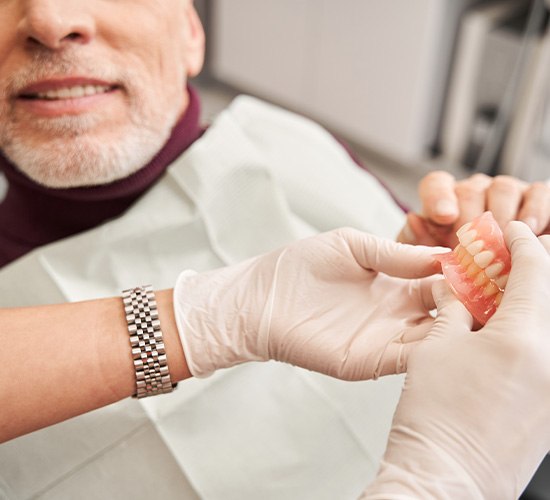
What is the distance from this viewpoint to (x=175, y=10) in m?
1.02

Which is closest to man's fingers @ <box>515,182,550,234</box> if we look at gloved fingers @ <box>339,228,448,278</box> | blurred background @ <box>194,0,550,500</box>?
gloved fingers @ <box>339,228,448,278</box>

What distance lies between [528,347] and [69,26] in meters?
0.69

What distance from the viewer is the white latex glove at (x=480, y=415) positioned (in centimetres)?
56

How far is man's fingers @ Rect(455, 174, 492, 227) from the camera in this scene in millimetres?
933

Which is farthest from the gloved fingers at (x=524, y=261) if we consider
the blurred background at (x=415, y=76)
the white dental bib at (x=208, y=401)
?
the blurred background at (x=415, y=76)

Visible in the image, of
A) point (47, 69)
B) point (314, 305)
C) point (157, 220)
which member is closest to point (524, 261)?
point (314, 305)

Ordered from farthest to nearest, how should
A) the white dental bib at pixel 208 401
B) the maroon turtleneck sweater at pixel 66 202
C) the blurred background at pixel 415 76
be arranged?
the blurred background at pixel 415 76
the maroon turtleneck sweater at pixel 66 202
the white dental bib at pixel 208 401

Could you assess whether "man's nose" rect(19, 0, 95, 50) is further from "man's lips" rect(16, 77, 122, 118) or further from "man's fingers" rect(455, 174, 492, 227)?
"man's fingers" rect(455, 174, 492, 227)

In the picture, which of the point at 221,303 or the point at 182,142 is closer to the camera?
the point at 221,303

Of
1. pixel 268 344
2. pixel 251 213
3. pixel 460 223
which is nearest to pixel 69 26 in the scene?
pixel 251 213

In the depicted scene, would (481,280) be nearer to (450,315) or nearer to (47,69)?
(450,315)

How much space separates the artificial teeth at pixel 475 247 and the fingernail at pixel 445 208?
22 cm

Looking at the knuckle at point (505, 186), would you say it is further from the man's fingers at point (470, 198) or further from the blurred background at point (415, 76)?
the blurred background at point (415, 76)

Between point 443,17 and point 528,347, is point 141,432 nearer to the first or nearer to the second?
point 528,347
